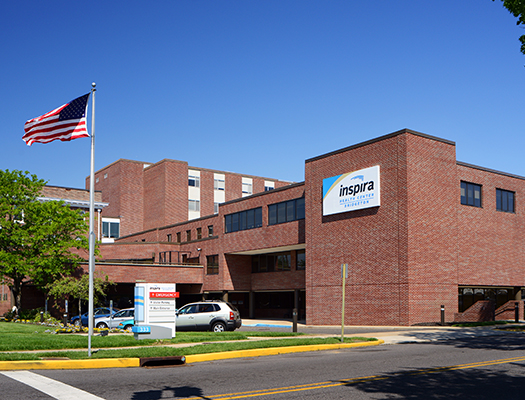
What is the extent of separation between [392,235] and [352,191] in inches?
160

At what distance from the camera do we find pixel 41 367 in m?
13.1

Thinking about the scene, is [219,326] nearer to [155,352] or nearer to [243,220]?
Result: [155,352]

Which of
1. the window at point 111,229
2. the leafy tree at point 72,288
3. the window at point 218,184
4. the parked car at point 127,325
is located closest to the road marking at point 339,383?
the parked car at point 127,325

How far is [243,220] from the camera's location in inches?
1775

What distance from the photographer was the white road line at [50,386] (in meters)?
9.20

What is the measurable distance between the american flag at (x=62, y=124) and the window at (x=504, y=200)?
94.8 feet

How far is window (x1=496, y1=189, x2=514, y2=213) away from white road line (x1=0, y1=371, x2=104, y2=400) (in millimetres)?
32308

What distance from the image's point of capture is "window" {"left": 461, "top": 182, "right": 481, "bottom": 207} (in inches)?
1327

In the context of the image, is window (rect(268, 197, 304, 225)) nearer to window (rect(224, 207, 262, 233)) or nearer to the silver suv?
window (rect(224, 207, 262, 233))

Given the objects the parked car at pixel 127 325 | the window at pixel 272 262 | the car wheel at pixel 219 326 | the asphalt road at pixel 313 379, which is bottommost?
the parked car at pixel 127 325

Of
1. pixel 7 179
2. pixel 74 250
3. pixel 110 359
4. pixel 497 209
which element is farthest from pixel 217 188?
pixel 110 359

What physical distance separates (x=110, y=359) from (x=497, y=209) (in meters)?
30.0

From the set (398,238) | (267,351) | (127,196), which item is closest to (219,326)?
(267,351)

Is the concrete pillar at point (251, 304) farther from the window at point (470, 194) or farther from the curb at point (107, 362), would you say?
the curb at point (107, 362)
